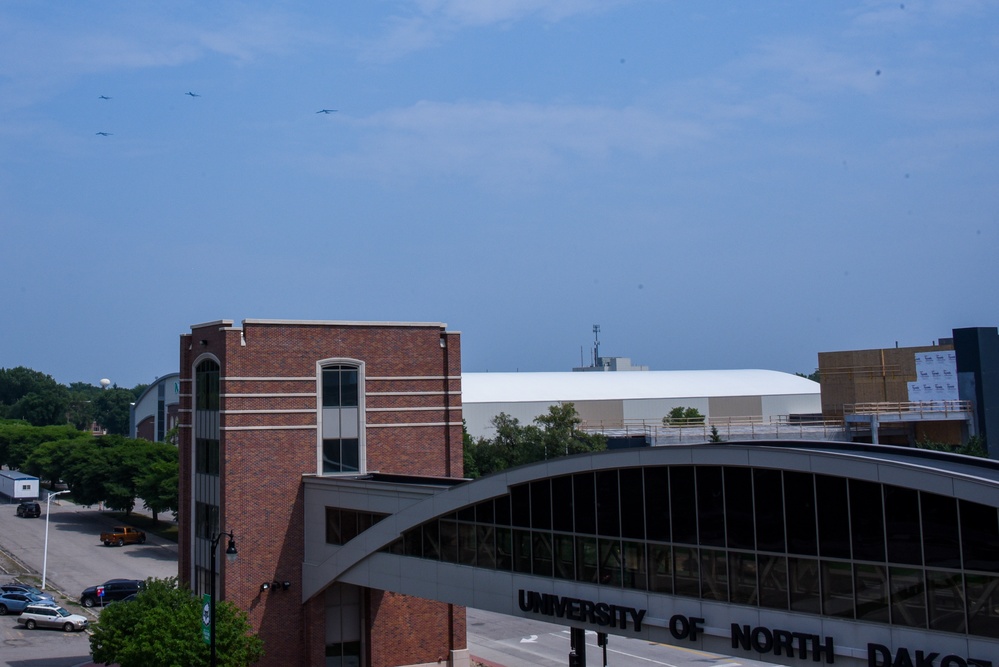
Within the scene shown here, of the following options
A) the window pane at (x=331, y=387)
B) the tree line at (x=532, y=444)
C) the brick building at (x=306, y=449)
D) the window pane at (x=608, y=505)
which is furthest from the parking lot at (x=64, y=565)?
the window pane at (x=608, y=505)

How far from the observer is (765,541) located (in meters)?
22.8

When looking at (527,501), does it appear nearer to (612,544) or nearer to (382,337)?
(612,544)

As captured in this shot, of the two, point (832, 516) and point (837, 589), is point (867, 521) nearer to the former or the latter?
point (832, 516)

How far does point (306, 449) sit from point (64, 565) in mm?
39807

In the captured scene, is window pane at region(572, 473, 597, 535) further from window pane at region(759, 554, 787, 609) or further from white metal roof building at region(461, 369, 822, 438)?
white metal roof building at region(461, 369, 822, 438)

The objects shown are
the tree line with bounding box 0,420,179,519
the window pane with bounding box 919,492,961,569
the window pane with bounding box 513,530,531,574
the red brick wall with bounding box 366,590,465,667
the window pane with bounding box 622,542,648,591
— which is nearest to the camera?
the window pane with bounding box 919,492,961,569

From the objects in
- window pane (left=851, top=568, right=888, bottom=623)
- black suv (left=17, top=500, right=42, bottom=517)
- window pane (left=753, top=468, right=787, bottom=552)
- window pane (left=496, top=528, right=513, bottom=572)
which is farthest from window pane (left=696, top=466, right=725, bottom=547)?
black suv (left=17, top=500, right=42, bottom=517)

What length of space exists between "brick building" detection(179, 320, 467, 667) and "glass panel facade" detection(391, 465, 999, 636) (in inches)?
427

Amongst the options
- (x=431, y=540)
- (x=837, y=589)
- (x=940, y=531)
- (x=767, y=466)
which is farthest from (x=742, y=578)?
(x=431, y=540)

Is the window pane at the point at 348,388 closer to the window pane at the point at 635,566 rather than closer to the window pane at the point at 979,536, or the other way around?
the window pane at the point at 635,566

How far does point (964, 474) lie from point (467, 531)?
16.3 meters

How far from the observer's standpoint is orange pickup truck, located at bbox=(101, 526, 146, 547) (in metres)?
79.3

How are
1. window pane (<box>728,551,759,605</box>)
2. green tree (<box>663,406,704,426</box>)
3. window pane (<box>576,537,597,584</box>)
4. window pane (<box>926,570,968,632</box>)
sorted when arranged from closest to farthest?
window pane (<box>926,570,968,632</box>)
window pane (<box>728,551,759,605</box>)
window pane (<box>576,537,597,584</box>)
green tree (<box>663,406,704,426</box>)

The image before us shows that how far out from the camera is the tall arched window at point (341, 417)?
4000 cm
